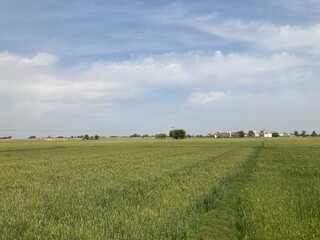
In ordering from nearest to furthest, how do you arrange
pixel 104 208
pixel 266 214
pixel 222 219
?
pixel 266 214 → pixel 222 219 → pixel 104 208

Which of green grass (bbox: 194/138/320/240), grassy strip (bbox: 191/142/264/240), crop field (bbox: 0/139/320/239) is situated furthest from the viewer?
grassy strip (bbox: 191/142/264/240)

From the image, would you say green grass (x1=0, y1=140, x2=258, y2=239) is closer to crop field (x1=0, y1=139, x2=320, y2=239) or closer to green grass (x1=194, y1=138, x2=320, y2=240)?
crop field (x1=0, y1=139, x2=320, y2=239)

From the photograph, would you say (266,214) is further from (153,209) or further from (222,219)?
(153,209)

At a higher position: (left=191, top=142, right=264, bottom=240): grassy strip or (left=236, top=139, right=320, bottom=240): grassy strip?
(left=236, top=139, right=320, bottom=240): grassy strip

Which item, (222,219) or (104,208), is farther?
(104,208)

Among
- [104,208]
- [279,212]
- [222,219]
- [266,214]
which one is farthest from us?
[104,208]

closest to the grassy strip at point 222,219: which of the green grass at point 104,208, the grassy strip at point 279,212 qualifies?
the grassy strip at point 279,212

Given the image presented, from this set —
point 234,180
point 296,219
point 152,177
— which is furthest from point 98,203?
point 234,180

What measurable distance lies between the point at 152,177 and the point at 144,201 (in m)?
8.38

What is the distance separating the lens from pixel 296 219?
11375 millimetres

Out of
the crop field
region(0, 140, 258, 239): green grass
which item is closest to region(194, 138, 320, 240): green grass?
the crop field

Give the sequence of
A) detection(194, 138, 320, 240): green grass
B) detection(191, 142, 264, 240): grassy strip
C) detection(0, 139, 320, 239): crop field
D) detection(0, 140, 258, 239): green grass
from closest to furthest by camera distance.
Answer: detection(0, 140, 258, 239): green grass
detection(0, 139, 320, 239): crop field
detection(194, 138, 320, 240): green grass
detection(191, 142, 264, 240): grassy strip

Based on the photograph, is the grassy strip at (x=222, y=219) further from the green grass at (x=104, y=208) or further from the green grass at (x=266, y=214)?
the green grass at (x=104, y=208)


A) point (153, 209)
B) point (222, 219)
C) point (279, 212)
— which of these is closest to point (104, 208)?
point (153, 209)
